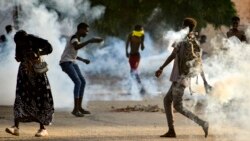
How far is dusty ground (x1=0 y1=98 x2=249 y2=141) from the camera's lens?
852 cm

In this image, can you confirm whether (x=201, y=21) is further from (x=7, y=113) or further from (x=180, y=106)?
(x=180, y=106)

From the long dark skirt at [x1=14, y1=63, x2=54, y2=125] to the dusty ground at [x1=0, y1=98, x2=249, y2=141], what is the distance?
0.27 m

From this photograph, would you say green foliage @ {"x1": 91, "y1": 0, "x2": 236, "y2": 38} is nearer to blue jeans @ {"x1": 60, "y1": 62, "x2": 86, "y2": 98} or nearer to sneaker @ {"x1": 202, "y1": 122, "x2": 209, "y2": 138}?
blue jeans @ {"x1": 60, "y1": 62, "x2": 86, "y2": 98}

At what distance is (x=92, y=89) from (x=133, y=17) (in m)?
6.86

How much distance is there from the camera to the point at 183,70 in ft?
27.8

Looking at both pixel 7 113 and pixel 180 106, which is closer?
pixel 180 106

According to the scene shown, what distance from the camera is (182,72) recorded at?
8.48 m

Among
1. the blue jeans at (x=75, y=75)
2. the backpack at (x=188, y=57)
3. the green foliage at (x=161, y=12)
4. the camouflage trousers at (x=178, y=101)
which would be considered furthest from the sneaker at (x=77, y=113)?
the green foliage at (x=161, y=12)

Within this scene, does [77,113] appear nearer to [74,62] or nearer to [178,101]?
[74,62]

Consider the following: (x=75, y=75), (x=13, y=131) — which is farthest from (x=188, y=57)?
(x=75, y=75)

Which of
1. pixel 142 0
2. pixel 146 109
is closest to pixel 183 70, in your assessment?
pixel 146 109

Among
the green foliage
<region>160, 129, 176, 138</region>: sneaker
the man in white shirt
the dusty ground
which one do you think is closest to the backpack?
<region>160, 129, 176, 138</region>: sneaker

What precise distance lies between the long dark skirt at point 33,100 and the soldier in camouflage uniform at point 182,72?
5.00 feet

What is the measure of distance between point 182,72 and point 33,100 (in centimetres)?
199
